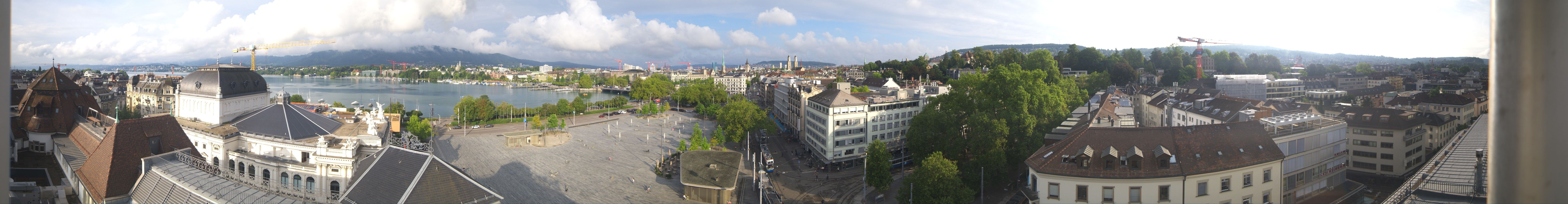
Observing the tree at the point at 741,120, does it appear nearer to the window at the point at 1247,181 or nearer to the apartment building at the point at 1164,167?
the apartment building at the point at 1164,167

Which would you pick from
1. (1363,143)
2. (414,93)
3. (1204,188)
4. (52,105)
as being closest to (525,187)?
(52,105)

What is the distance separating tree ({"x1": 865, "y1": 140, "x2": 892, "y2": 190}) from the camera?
42.0 ft

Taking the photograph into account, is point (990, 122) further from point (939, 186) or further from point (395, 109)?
point (395, 109)

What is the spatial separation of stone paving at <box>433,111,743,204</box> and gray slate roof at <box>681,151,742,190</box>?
0.46m

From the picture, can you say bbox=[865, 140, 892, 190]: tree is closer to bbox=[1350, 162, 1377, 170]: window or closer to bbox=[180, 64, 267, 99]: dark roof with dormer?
bbox=[1350, 162, 1377, 170]: window

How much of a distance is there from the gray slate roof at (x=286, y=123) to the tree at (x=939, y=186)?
30.6 feet

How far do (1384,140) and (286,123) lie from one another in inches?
565

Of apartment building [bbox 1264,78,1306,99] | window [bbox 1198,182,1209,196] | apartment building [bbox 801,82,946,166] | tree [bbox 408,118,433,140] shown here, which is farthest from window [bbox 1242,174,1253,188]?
tree [bbox 408,118,433,140]

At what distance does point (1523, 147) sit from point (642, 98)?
1733 inches

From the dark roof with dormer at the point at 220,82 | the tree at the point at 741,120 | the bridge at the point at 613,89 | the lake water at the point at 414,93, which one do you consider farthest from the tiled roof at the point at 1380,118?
the bridge at the point at 613,89

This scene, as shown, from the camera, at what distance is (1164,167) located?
6.38m

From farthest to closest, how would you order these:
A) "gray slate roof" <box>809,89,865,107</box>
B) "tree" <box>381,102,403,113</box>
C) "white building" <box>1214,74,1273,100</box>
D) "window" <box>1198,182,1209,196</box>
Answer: "tree" <box>381,102,403,113</box> → "gray slate roof" <box>809,89,865,107</box> → "white building" <box>1214,74,1273,100</box> → "window" <box>1198,182,1209,196</box>

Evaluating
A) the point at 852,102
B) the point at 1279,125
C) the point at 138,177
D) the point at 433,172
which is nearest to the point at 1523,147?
the point at 1279,125

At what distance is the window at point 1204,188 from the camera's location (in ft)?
20.1
